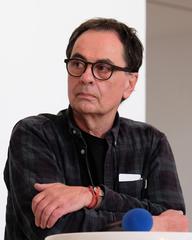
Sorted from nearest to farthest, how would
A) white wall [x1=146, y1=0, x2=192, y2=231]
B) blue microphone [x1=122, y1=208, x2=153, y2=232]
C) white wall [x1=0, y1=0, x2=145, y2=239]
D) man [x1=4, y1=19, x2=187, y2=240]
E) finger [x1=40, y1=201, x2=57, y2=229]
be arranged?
blue microphone [x1=122, y1=208, x2=153, y2=232] → finger [x1=40, y1=201, x2=57, y2=229] → man [x1=4, y1=19, x2=187, y2=240] → white wall [x1=0, y1=0, x2=145, y2=239] → white wall [x1=146, y1=0, x2=192, y2=231]

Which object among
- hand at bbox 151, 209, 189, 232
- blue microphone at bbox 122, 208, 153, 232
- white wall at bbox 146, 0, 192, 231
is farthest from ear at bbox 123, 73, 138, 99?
white wall at bbox 146, 0, 192, 231

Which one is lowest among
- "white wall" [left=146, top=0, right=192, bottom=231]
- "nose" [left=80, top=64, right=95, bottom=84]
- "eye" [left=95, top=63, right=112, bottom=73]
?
"white wall" [left=146, top=0, right=192, bottom=231]

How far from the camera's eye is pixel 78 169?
55.7 inches

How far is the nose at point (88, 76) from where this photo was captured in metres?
1.36

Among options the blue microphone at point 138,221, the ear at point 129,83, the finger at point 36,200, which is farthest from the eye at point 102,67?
the blue microphone at point 138,221

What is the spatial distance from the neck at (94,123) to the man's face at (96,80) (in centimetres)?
3

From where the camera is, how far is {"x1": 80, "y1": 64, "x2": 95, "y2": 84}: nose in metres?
1.36

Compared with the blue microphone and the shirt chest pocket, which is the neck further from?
the blue microphone

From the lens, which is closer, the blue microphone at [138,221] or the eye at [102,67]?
the blue microphone at [138,221]

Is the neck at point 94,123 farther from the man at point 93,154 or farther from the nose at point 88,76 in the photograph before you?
the nose at point 88,76

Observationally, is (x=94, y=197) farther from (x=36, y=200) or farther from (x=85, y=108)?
(x=85, y=108)

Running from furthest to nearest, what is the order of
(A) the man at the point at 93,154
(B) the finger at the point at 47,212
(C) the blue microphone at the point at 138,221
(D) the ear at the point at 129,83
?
1. (D) the ear at the point at 129,83
2. (A) the man at the point at 93,154
3. (B) the finger at the point at 47,212
4. (C) the blue microphone at the point at 138,221

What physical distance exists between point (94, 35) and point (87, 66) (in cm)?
11

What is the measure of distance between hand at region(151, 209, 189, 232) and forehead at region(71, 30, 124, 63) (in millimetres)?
407
